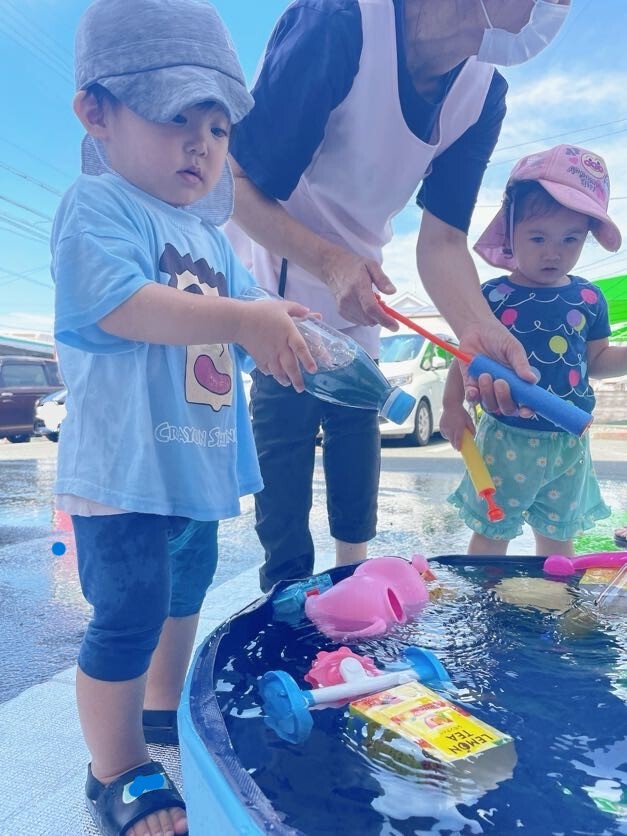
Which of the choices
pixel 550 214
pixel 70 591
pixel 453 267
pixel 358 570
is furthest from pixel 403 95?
pixel 70 591

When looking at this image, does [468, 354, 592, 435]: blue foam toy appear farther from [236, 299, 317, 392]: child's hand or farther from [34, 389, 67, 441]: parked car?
[34, 389, 67, 441]: parked car

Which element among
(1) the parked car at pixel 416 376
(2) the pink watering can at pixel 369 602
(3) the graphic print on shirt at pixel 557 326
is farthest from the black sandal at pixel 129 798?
(1) the parked car at pixel 416 376

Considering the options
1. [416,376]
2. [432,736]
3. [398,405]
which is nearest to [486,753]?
[432,736]

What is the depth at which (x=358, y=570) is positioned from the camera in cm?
127

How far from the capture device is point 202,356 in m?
1.16

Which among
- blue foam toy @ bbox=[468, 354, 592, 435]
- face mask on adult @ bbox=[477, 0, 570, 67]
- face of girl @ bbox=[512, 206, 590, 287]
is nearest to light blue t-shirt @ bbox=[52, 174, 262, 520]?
blue foam toy @ bbox=[468, 354, 592, 435]

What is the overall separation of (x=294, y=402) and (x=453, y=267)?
0.55 meters

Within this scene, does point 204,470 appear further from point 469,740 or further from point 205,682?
point 469,740

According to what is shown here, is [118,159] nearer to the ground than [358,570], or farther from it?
farther from it

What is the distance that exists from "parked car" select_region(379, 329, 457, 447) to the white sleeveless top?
A: 5.28 meters

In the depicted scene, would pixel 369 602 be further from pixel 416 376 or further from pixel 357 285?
pixel 416 376

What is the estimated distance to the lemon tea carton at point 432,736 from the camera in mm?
721

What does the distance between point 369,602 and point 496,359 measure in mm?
664

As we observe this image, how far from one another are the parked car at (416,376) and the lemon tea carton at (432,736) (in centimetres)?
602
